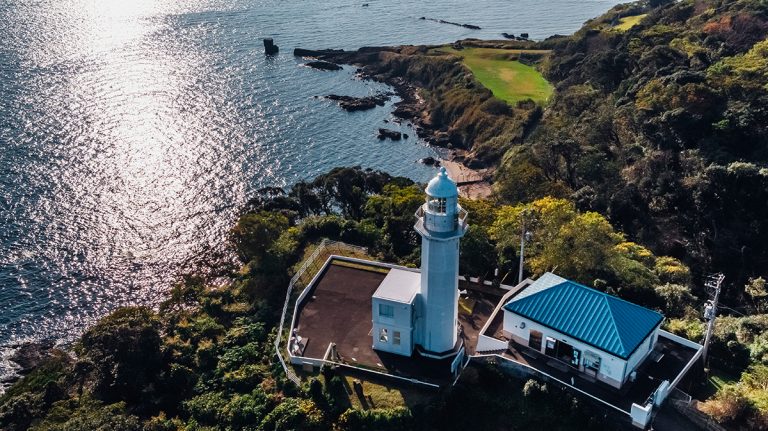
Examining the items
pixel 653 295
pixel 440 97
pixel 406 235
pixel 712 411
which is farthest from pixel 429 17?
pixel 712 411

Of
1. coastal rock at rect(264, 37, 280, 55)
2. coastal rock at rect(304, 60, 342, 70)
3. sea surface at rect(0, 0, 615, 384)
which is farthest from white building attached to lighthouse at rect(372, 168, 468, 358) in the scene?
coastal rock at rect(264, 37, 280, 55)

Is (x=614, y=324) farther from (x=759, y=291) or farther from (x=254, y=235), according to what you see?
(x=254, y=235)

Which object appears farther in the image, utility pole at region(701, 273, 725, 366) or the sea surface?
the sea surface

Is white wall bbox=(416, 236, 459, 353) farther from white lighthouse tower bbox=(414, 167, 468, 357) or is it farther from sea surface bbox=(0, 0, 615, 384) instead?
sea surface bbox=(0, 0, 615, 384)

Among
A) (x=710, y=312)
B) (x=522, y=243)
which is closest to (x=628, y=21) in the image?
(x=522, y=243)

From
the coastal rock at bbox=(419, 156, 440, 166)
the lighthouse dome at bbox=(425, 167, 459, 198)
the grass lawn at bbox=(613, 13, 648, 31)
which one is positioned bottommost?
the coastal rock at bbox=(419, 156, 440, 166)

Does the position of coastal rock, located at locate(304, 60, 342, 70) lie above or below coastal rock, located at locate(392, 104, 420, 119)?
above

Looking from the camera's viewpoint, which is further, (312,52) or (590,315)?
(312,52)

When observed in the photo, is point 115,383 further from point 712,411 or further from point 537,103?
point 537,103
